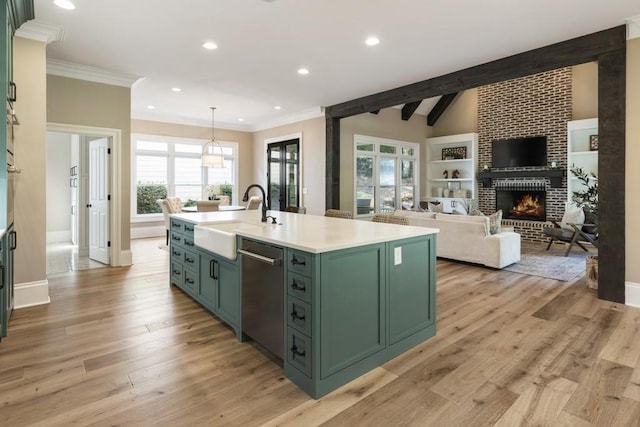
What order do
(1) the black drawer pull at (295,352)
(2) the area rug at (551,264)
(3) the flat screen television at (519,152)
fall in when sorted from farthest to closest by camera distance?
(3) the flat screen television at (519,152), (2) the area rug at (551,264), (1) the black drawer pull at (295,352)

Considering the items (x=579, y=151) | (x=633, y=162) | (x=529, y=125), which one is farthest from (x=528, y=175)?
(x=633, y=162)

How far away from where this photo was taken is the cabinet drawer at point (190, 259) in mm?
3400

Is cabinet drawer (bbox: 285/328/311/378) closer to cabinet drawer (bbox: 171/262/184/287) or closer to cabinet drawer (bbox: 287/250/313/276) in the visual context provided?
cabinet drawer (bbox: 287/250/313/276)

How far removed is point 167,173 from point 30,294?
5242mm

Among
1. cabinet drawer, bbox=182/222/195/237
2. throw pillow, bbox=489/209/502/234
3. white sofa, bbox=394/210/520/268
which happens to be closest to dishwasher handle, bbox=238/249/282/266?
cabinet drawer, bbox=182/222/195/237

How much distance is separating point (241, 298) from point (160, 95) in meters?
5.04

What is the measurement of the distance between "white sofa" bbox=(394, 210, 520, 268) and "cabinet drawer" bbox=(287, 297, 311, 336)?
361 cm

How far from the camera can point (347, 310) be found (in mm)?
2119

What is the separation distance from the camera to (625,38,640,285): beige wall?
3.38 metres

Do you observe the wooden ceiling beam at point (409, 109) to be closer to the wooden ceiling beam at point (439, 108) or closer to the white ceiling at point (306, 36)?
the wooden ceiling beam at point (439, 108)

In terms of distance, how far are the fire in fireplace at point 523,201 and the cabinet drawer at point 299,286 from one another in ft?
24.6

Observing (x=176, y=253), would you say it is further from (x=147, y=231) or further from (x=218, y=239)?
(x=147, y=231)

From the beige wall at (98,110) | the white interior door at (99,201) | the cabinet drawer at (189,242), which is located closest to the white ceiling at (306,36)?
the beige wall at (98,110)

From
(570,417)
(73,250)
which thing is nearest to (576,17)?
(570,417)
